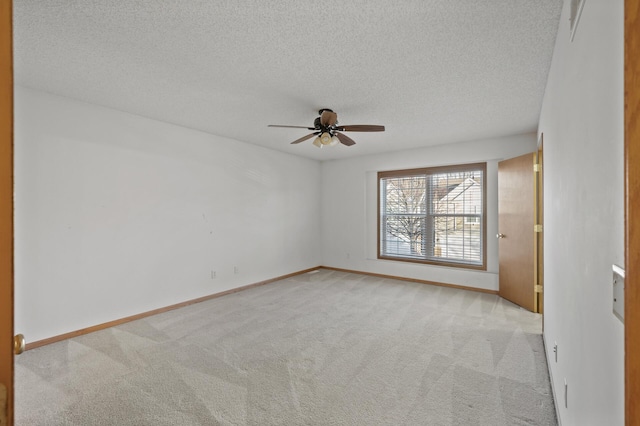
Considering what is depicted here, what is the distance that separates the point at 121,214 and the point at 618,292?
415 centimetres

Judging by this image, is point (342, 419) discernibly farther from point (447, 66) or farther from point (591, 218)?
point (447, 66)

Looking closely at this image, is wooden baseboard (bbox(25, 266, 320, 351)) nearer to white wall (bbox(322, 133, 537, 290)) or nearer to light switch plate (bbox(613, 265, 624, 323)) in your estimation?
white wall (bbox(322, 133, 537, 290))

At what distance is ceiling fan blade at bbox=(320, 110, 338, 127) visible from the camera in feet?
10.1

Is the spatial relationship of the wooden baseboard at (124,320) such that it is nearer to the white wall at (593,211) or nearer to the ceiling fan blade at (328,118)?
the ceiling fan blade at (328,118)

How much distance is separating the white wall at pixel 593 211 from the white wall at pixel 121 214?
4068 millimetres

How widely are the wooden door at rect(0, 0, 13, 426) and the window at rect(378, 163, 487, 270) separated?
5273mm

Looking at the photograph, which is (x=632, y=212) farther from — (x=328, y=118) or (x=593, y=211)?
(x=328, y=118)

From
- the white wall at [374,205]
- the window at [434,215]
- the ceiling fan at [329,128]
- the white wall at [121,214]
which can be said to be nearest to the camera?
the white wall at [121,214]

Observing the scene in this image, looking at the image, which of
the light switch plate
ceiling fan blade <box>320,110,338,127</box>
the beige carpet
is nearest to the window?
the beige carpet

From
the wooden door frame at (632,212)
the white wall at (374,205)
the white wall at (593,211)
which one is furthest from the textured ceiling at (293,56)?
the wooden door frame at (632,212)

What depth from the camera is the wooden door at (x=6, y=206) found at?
0.52 metres

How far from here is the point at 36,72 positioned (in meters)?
2.46

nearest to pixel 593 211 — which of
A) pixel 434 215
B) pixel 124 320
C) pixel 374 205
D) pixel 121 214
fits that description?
pixel 121 214

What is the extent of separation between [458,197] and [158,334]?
482cm
